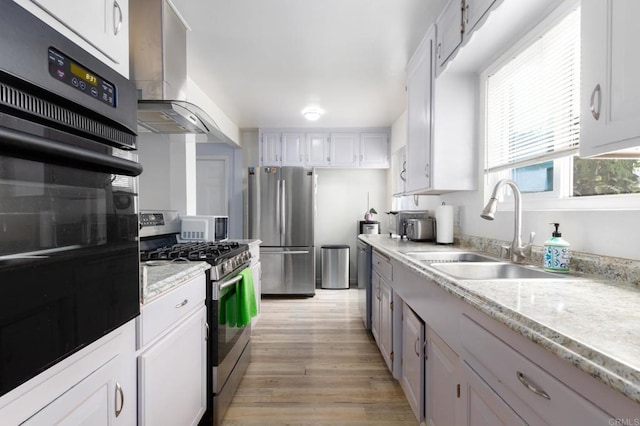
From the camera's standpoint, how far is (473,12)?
5.32ft

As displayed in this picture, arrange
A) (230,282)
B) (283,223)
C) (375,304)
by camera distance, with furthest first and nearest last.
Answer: (283,223) → (375,304) → (230,282)

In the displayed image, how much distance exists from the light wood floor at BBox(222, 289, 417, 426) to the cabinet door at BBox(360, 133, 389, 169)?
7.84 feet

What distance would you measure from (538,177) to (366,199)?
3.59 metres

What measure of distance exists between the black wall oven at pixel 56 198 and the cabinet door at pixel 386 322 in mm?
1653

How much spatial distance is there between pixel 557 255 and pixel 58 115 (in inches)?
66.5

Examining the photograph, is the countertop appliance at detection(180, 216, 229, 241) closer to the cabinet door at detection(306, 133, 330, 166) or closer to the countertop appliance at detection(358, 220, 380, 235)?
the cabinet door at detection(306, 133, 330, 166)

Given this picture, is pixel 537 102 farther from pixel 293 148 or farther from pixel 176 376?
pixel 293 148

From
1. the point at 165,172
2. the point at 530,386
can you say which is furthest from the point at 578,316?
the point at 165,172

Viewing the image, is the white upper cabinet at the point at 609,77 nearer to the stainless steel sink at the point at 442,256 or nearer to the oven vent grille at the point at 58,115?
the stainless steel sink at the point at 442,256

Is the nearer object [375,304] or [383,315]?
[383,315]

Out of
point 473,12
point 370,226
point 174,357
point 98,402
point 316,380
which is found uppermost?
point 473,12

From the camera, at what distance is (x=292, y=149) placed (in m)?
4.77

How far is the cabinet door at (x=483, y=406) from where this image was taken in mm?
784

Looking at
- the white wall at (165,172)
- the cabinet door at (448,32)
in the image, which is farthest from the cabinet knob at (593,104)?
the white wall at (165,172)
